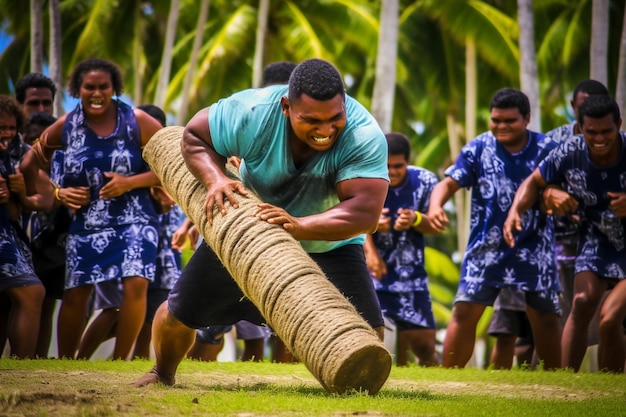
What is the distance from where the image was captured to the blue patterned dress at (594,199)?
8.64m

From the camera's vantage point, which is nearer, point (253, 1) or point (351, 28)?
point (351, 28)

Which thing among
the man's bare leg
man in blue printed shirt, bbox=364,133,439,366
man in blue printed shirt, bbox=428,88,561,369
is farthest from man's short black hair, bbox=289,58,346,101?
man in blue printed shirt, bbox=364,133,439,366

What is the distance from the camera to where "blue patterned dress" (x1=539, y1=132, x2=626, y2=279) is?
8641 mm

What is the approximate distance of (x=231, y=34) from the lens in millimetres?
31781

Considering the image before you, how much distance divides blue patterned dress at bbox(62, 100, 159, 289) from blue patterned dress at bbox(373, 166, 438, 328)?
8.79 ft

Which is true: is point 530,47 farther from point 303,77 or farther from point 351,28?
point 351,28

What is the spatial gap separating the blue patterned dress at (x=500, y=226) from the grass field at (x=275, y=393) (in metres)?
1.14

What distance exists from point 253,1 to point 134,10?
434 centimetres

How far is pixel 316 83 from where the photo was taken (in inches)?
226

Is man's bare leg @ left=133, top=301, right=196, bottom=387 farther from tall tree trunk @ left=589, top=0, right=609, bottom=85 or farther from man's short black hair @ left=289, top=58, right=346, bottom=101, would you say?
tall tree trunk @ left=589, top=0, right=609, bottom=85

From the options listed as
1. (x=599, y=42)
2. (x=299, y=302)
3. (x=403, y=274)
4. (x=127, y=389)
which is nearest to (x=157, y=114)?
(x=403, y=274)

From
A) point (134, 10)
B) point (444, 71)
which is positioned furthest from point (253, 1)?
point (444, 71)

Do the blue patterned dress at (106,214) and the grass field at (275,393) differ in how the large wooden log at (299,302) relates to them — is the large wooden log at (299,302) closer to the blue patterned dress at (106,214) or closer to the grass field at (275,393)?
the grass field at (275,393)

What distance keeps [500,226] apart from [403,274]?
154 cm
